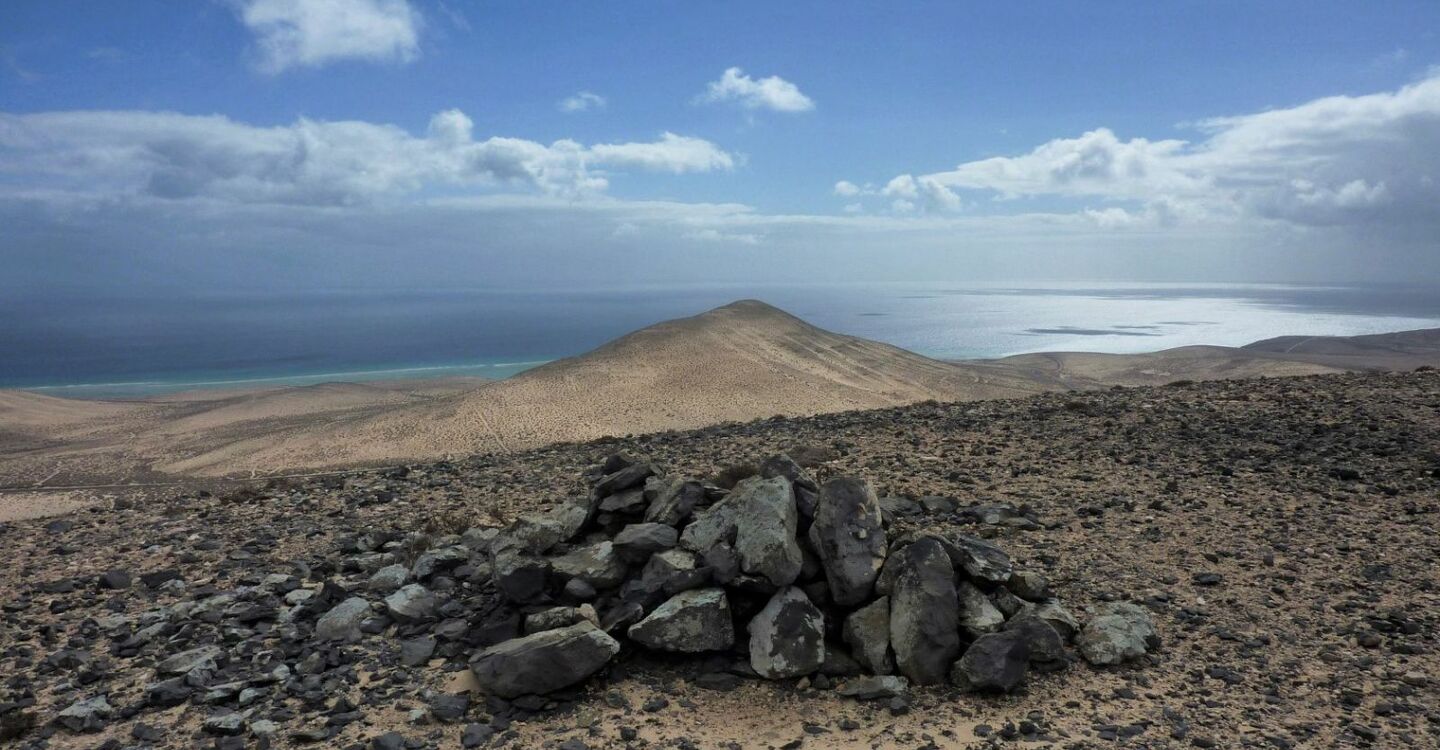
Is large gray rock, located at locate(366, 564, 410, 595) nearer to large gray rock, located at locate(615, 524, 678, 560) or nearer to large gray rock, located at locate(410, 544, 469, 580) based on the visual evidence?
large gray rock, located at locate(410, 544, 469, 580)

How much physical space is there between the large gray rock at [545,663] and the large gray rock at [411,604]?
1.37m

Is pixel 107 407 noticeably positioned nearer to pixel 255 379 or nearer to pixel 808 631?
pixel 255 379

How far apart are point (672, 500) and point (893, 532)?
2.17 metres

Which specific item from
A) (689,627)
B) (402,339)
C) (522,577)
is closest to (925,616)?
(689,627)

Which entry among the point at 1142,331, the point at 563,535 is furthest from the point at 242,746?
the point at 1142,331

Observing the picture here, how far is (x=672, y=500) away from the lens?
25.5 feet

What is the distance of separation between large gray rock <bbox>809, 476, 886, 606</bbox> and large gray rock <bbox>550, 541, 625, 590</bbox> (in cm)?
181

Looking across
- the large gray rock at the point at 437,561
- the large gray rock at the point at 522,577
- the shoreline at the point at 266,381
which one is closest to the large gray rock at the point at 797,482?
the large gray rock at the point at 522,577

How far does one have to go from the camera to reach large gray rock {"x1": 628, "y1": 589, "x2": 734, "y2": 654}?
20.9 ft

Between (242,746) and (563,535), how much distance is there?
3.21 m

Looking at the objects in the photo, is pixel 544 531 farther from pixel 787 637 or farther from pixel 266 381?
pixel 266 381

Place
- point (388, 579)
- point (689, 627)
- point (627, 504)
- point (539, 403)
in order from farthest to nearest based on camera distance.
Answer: point (539, 403), point (627, 504), point (388, 579), point (689, 627)

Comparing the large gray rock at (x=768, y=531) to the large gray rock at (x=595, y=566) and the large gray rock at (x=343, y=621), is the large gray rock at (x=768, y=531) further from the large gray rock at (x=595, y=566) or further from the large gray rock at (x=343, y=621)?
the large gray rock at (x=343, y=621)

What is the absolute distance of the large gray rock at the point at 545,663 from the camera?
606cm
